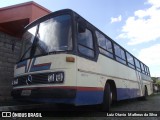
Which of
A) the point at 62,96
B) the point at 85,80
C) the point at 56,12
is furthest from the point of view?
the point at 56,12

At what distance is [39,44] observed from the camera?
21.0 ft

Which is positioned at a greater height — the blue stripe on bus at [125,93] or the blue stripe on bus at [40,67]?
the blue stripe on bus at [40,67]

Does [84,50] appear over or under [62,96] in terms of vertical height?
over

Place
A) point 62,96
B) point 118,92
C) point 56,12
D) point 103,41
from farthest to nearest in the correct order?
point 118,92
point 103,41
point 56,12
point 62,96

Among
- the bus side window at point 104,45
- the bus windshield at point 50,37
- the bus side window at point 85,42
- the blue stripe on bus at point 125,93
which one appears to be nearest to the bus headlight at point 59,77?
the bus windshield at point 50,37

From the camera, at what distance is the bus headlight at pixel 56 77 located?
5.48 m

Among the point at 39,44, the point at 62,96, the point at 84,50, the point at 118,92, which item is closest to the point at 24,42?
the point at 39,44

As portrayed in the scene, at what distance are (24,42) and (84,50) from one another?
2141 mm

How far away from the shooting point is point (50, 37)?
20.3ft

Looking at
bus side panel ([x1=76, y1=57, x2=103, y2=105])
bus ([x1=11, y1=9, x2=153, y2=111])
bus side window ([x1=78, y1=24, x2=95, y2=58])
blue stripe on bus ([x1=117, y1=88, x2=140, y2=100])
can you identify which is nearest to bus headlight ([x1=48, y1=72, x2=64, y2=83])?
bus ([x1=11, y1=9, x2=153, y2=111])

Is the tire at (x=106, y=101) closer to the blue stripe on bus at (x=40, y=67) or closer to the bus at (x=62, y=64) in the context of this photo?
the bus at (x=62, y=64)

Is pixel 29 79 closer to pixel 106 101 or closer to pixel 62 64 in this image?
pixel 62 64

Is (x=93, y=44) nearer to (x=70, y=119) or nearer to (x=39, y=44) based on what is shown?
(x=39, y=44)

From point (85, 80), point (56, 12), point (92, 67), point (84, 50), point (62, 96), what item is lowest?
point (62, 96)
